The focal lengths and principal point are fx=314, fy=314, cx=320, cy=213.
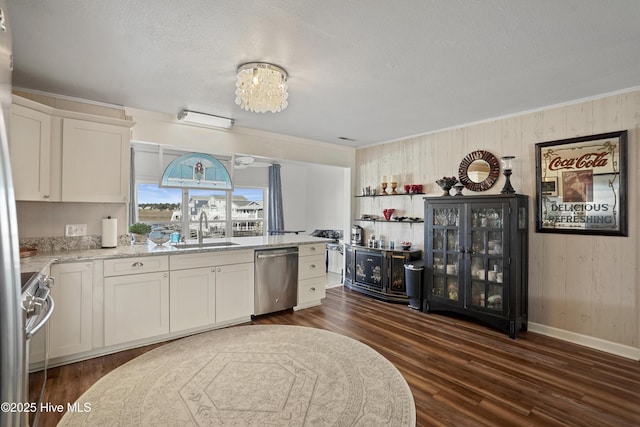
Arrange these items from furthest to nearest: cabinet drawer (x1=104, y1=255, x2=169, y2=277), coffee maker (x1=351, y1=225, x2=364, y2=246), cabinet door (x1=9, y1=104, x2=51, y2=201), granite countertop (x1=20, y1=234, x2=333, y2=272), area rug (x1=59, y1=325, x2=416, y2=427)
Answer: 1. coffee maker (x1=351, y1=225, x2=364, y2=246)
2. cabinet drawer (x1=104, y1=255, x2=169, y2=277)
3. cabinet door (x1=9, y1=104, x2=51, y2=201)
4. granite countertop (x1=20, y1=234, x2=333, y2=272)
5. area rug (x1=59, y1=325, x2=416, y2=427)

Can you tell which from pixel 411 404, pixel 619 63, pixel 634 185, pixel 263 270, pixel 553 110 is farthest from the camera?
pixel 263 270

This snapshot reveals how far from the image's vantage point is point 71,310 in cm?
266

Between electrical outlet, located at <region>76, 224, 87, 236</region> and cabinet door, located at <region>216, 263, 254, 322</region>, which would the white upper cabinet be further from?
cabinet door, located at <region>216, 263, 254, 322</region>

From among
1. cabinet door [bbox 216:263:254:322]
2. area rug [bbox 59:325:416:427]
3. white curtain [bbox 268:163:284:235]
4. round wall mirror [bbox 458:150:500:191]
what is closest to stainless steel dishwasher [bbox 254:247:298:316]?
cabinet door [bbox 216:263:254:322]

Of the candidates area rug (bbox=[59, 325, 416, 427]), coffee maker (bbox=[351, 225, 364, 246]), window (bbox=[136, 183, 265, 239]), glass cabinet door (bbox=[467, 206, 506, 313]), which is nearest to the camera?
area rug (bbox=[59, 325, 416, 427])

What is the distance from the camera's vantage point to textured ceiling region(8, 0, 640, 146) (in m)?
1.80

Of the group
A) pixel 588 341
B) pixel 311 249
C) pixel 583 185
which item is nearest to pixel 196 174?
pixel 311 249

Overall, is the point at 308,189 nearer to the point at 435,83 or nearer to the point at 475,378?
the point at 435,83

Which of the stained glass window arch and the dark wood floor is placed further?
the stained glass window arch

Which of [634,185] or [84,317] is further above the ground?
[634,185]

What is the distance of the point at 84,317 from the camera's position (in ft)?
8.92

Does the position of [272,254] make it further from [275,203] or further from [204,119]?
[275,203]

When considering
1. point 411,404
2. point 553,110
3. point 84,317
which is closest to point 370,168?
point 553,110

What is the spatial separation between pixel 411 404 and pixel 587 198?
107 inches
